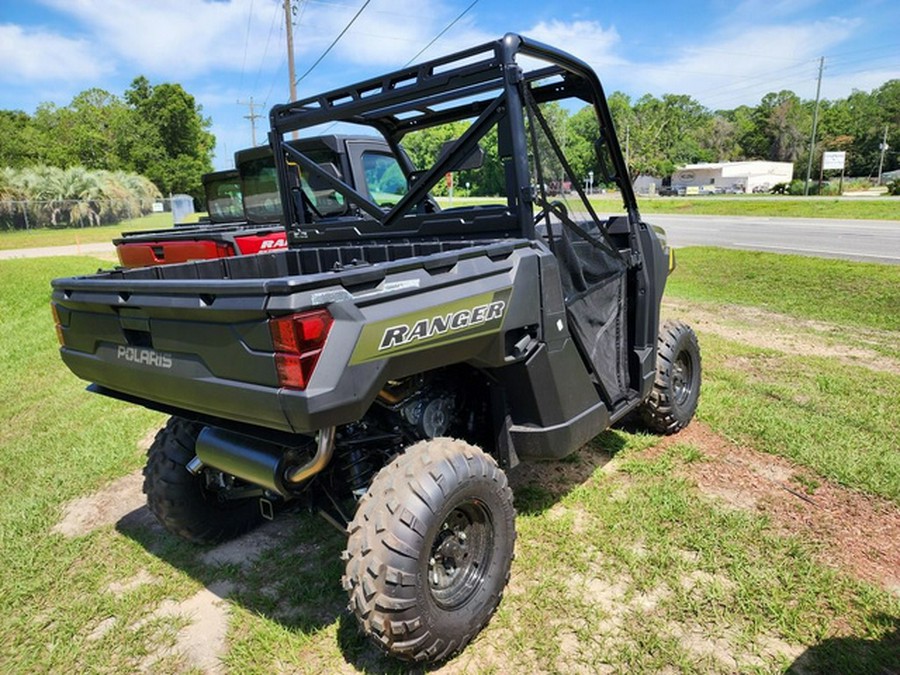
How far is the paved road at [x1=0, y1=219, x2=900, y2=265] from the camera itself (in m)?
12.9

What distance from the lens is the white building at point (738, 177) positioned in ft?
229

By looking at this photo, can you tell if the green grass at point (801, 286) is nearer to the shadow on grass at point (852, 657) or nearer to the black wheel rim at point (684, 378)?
the black wheel rim at point (684, 378)

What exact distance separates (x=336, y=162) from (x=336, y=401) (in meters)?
3.90

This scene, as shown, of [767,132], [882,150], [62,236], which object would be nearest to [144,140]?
[62,236]

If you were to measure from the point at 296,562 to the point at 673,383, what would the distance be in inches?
106

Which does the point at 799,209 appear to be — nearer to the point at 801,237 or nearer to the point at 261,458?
the point at 801,237

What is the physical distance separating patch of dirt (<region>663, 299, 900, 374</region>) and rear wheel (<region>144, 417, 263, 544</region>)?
548 centimetres

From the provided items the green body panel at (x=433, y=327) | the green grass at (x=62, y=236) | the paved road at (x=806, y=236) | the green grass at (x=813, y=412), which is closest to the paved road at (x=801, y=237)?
the paved road at (x=806, y=236)

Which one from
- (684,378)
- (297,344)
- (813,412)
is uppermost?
(297,344)

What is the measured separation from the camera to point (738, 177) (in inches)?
2781

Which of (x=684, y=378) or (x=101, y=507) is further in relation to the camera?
(x=684, y=378)

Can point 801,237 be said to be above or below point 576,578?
below

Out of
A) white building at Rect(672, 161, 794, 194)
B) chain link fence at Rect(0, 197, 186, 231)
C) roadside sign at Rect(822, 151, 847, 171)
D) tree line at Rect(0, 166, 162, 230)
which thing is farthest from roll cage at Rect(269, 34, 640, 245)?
white building at Rect(672, 161, 794, 194)

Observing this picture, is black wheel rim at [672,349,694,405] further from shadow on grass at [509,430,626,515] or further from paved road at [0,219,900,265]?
paved road at [0,219,900,265]
